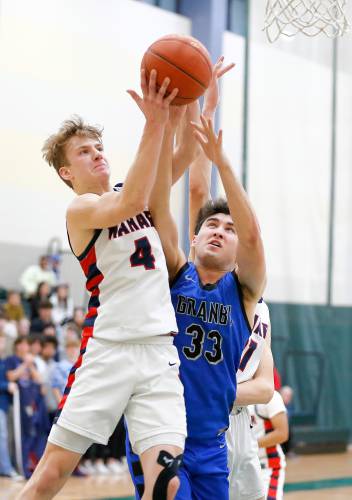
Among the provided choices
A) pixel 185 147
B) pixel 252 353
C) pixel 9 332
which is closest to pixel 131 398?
pixel 252 353

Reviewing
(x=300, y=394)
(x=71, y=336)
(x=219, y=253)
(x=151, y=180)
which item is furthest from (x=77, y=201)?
(x=300, y=394)

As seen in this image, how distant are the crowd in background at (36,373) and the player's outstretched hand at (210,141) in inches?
254

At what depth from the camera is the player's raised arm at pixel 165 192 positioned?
4.16 metres

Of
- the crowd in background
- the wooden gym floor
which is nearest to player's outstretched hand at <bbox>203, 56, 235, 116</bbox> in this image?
the wooden gym floor

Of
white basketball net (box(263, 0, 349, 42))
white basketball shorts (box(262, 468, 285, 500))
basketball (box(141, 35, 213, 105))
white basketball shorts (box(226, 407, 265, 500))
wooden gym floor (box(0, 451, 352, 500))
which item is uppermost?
white basketball net (box(263, 0, 349, 42))

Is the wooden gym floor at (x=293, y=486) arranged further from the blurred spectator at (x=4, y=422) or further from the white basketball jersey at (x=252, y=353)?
the white basketball jersey at (x=252, y=353)

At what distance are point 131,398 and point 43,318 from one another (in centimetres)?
806

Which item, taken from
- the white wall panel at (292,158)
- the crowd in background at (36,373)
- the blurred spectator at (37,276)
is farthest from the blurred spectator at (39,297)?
the white wall panel at (292,158)

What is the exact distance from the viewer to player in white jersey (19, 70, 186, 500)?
388 centimetres

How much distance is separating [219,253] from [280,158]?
11178 mm

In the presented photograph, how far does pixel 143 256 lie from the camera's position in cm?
408

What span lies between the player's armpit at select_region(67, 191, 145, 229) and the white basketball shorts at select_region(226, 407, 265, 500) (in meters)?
1.48

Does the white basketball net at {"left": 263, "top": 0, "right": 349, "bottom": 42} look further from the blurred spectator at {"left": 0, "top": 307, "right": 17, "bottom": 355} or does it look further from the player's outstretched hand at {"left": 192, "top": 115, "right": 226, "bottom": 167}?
the blurred spectator at {"left": 0, "top": 307, "right": 17, "bottom": 355}

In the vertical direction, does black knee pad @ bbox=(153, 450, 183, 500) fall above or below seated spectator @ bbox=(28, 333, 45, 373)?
above
